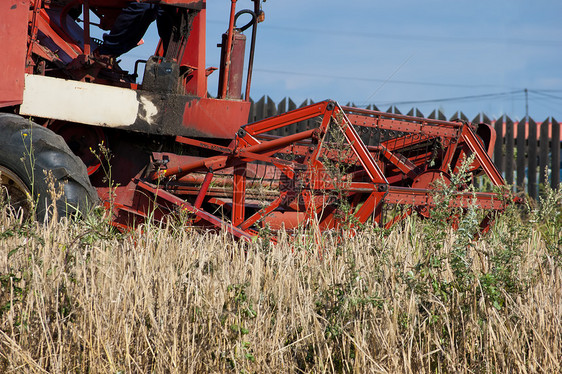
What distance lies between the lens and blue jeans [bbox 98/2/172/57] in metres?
5.34

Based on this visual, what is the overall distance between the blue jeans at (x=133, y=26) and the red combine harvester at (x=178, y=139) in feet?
0.39

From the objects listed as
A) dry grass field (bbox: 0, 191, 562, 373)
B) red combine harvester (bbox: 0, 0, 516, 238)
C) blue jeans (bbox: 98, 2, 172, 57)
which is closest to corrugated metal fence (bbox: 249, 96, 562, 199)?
red combine harvester (bbox: 0, 0, 516, 238)

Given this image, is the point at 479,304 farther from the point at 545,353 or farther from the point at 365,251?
the point at 365,251

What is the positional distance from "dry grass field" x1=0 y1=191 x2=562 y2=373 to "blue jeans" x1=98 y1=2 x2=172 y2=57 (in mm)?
2786

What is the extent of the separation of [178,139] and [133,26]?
1064 millimetres

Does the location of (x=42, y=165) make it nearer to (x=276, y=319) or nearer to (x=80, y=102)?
(x=80, y=102)

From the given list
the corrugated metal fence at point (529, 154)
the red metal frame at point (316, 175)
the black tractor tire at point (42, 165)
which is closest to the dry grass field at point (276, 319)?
the black tractor tire at point (42, 165)

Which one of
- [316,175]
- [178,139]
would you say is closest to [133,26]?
[178,139]

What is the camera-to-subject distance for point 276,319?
2.63 metres

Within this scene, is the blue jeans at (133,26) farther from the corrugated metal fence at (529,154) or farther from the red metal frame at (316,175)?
the corrugated metal fence at (529,154)

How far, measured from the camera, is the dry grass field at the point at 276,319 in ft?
8.03

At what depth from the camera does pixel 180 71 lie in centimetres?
550

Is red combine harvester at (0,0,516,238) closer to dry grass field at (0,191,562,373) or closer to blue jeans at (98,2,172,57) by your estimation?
blue jeans at (98,2,172,57)

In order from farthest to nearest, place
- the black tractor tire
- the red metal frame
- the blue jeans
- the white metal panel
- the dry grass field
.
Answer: the blue jeans → the white metal panel → the red metal frame → the black tractor tire → the dry grass field
